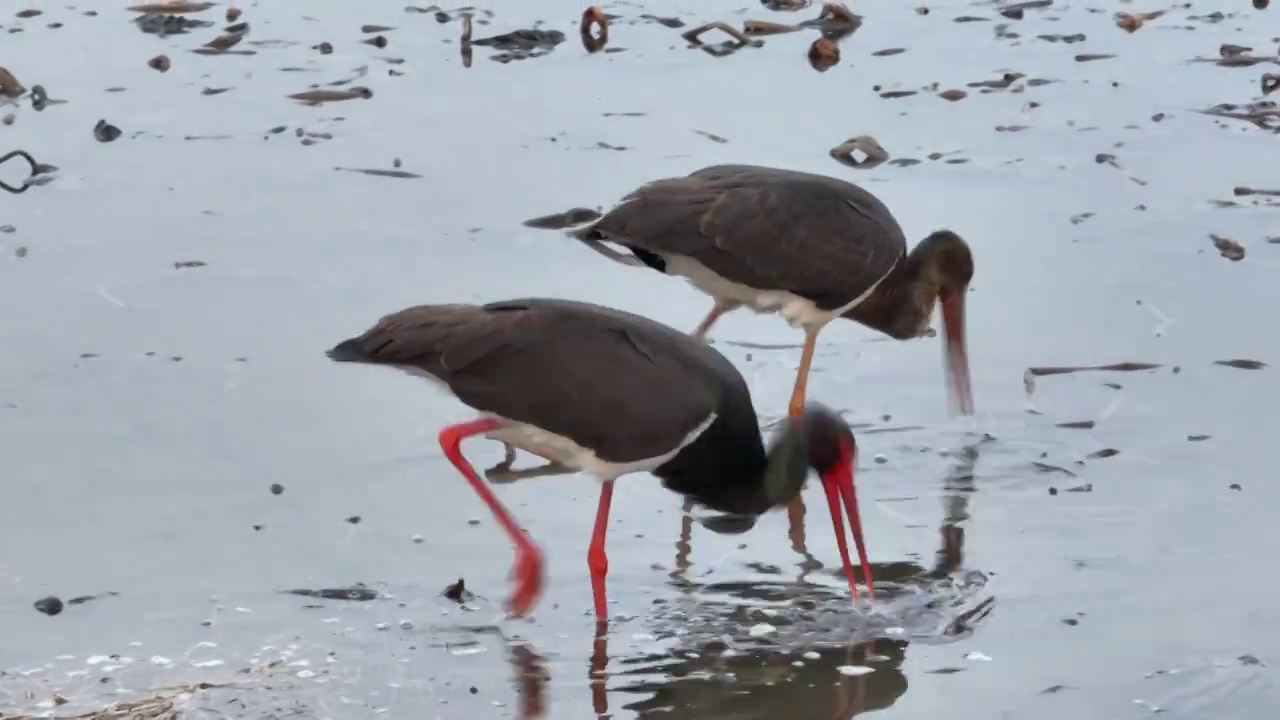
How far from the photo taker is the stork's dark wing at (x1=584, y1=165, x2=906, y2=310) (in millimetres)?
8367

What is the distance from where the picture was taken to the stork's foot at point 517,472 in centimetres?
769

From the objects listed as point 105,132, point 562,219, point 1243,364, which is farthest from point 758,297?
point 105,132

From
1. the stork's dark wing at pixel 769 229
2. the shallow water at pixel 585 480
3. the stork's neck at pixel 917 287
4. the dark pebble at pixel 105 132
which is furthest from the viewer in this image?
the dark pebble at pixel 105 132

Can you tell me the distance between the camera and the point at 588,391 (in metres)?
6.75

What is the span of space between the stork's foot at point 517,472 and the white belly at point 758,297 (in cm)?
116

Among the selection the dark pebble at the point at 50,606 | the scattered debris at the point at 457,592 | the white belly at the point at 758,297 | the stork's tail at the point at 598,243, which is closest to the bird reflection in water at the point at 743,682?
the scattered debris at the point at 457,592

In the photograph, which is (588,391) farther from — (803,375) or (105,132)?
(105,132)

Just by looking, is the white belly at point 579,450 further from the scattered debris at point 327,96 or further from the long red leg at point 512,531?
the scattered debris at point 327,96

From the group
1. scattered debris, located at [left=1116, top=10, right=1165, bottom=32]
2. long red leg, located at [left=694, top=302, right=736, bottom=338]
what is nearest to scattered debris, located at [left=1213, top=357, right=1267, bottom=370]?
long red leg, located at [left=694, top=302, right=736, bottom=338]

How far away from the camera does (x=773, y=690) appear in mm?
5992

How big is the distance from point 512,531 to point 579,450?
381 millimetres

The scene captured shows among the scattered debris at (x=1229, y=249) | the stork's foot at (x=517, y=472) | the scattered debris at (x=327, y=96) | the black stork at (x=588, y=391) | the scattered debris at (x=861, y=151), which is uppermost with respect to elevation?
the black stork at (x=588, y=391)

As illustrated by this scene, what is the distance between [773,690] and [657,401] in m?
1.17

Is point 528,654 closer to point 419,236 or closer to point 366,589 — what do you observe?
point 366,589
